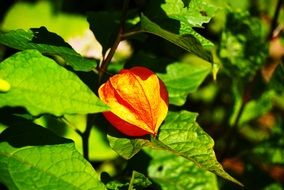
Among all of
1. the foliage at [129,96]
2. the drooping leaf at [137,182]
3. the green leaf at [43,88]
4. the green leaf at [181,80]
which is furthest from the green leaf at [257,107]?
the green leaf at [43,88]

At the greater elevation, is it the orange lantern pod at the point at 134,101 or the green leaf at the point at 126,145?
the orange lantern pod at the point at 134,101

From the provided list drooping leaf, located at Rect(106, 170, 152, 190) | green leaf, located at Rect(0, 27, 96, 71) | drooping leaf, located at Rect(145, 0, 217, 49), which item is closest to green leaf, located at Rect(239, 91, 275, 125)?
drooping leaf, located at Rect(145, 0, 217, 49)

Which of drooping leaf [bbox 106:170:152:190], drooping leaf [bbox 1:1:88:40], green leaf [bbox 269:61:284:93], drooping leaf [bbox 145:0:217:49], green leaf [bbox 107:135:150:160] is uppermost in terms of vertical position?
drooping leaf [bbox 145:0:217:49]

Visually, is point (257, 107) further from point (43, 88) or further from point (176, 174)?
point (43, 88)

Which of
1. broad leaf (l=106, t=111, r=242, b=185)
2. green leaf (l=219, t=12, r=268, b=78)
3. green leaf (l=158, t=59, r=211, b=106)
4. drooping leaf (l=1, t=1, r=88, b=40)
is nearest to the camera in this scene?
broad leaf (l=106, t=111, r=242, b=185)

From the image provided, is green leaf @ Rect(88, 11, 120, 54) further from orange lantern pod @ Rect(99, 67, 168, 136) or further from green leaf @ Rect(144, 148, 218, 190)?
green leaf @ Rect(144, 148, 218, 190)

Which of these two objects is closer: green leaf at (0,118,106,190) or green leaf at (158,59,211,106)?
green leaf at (0,118,106,190)

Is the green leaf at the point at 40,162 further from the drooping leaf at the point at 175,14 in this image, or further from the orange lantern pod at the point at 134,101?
the drooping leaf at the point at 175,14

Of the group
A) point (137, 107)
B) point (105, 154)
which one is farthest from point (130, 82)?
point (105, 154)
